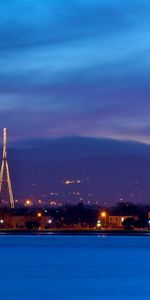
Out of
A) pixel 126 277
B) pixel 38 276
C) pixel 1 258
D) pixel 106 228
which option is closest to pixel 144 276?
pixel 126 277

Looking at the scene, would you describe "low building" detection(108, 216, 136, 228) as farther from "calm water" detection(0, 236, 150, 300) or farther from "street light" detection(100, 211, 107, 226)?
"calm water" detection(0, 236, 150, 300)

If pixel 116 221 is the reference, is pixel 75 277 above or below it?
below

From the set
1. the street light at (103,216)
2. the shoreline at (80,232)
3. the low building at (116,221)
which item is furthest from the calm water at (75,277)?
the street light at (103,216)

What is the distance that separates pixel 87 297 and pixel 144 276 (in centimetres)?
1378

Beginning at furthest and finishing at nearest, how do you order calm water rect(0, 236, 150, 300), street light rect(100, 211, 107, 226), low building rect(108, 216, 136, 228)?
1. street light rect(100, 211, 107, 226)
2. low building rect(108, 216, 136, 228)
3. calm water rect(0, 236, 150, 300)

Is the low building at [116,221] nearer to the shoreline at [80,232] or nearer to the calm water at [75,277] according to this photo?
the shoreline at [80,232]

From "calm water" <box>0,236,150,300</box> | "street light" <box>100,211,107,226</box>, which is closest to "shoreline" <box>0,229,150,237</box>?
"street light" <box>100,211,107,226</box>

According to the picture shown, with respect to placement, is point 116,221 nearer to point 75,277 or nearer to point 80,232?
point 80,232

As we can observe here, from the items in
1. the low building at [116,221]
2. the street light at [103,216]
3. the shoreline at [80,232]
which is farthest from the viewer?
the street light at [103,216]

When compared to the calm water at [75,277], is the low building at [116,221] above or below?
above

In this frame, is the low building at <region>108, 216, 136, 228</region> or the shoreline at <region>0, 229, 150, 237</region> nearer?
the shoreline at <region>0, 229, 150, 237</region>

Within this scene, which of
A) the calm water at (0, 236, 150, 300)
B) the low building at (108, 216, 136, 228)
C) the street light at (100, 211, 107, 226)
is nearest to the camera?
the calm water at (0, 236, 150, 300)

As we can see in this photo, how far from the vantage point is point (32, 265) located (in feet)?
284

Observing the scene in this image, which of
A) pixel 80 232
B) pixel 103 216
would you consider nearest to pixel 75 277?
pixel 80 232
